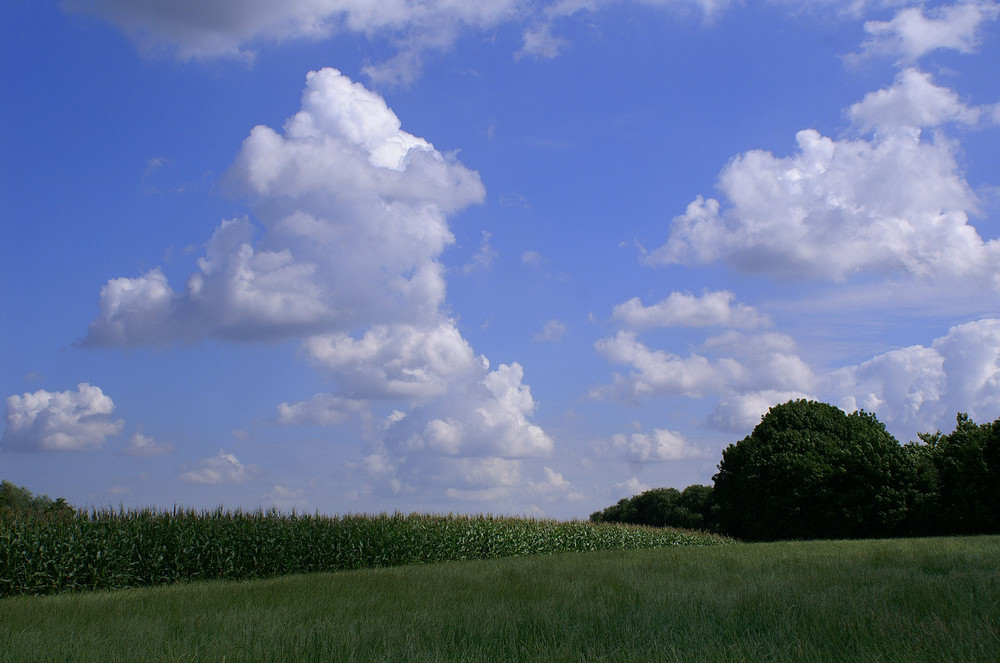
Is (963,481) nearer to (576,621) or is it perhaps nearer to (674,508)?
(674,508)

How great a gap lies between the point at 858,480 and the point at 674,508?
21294 millimetres

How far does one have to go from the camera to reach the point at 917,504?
37.2 m

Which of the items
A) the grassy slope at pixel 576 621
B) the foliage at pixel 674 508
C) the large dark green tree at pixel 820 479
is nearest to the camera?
the grassy slope at pixel 576 621

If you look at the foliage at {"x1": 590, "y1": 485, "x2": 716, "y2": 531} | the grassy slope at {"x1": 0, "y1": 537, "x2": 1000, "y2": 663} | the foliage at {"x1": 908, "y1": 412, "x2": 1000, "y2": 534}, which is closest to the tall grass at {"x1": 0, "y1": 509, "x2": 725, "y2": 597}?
the grassy slope at {"x1": 0, "y1": 537, "x2": 1000, "y2": 663}

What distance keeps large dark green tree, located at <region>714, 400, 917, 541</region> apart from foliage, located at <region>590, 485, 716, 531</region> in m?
12.6

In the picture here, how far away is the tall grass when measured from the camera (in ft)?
61.8

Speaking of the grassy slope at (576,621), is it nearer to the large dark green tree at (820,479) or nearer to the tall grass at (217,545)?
the tall grass at (217,545)

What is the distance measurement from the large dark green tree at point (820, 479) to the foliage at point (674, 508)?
495 inches

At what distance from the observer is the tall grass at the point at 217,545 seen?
1883cm

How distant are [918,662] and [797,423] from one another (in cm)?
3827

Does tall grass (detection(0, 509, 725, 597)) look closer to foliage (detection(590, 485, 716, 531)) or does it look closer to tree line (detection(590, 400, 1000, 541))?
tree line (detection(590, 400, 1000, 541))

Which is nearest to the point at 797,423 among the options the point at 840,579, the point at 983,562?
the point at 983,562

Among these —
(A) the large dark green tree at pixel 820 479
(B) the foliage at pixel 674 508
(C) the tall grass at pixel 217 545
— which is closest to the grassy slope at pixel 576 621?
(C) the tall grass at pixel 217 545

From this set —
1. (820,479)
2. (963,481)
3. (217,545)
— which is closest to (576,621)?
(217,545)
